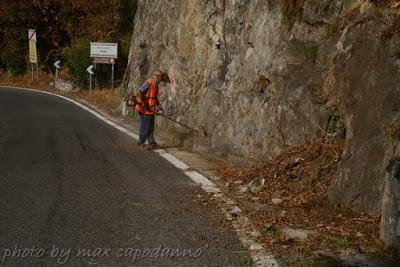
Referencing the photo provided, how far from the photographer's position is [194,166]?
8688 millimetres

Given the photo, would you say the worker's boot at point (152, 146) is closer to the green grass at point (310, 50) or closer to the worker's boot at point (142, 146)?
the worker's boot at point (142, 146)

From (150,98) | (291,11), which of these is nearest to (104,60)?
(150,98)

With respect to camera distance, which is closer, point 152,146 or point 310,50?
point 310,50

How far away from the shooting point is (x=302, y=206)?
6012mm

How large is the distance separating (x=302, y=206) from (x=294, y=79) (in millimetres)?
2660

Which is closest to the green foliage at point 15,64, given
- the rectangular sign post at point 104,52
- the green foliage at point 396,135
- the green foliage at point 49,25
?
the green foliage at point 49,25

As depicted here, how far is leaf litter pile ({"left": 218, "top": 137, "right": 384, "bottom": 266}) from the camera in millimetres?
4801

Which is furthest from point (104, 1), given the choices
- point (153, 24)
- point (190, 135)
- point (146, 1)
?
point (190, 135)

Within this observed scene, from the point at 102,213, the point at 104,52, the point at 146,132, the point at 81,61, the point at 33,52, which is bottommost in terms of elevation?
the point at 33,52

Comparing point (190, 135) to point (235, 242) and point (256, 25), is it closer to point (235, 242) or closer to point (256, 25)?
point (256, 25)

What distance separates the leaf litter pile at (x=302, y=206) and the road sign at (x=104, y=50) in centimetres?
1789

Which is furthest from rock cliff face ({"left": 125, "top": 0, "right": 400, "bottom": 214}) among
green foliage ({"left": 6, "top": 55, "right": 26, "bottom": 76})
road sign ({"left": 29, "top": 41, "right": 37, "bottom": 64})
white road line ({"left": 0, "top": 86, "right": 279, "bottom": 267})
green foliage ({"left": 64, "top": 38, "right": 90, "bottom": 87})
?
green foliage ({"left": 6, "top": 55, "right": 26, "bottom": 76})

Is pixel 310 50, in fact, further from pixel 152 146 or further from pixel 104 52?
pixel 104 52

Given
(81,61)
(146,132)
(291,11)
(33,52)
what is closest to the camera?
(291,11)
